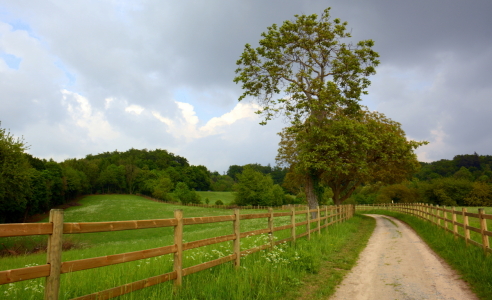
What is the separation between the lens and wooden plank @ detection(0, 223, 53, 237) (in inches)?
125

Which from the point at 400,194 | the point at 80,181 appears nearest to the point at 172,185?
the point at 80,181

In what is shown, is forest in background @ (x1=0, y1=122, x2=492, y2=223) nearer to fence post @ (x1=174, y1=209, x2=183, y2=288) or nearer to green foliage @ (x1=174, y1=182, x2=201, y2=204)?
green foliage @ (x1=174, y1=182, x2=201, y2=204)

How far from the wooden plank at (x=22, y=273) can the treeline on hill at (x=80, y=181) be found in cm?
3081

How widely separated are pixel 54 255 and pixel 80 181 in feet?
300

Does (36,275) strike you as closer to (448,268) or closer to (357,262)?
(357,262)

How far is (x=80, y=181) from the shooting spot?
84.9 metres

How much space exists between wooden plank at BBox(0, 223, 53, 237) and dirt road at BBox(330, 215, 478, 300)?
194 inches

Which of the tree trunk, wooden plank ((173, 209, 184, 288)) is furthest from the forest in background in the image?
wooden plank ((173, 209, 184, 288))

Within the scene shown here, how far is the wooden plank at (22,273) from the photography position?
3070 mm

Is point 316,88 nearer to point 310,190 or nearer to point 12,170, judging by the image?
point 310,190

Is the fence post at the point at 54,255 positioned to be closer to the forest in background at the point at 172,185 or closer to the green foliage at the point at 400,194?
the forest in background at the point at 172,185

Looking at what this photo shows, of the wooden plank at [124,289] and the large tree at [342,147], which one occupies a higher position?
the large tree at [342,147]

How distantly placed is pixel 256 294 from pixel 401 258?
6.04 metres

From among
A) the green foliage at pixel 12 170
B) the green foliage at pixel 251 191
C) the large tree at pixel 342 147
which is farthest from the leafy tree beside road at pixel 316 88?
the green foliage at pixel 251 191
